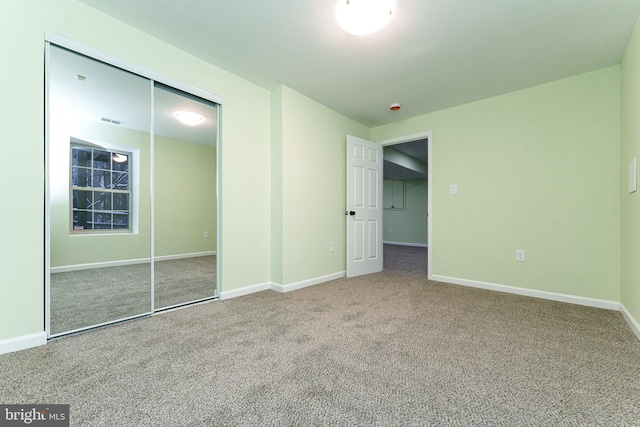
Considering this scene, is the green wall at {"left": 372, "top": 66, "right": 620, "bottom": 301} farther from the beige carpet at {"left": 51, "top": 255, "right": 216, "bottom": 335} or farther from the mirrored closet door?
the beige carpet at {"left": 51, "top": 255, "right": 216, "bottom": 335}

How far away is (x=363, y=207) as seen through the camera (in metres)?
4.12

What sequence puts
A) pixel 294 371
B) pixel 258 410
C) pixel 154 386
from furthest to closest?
pixel 294 371 → pixel 154 386 → pixel 258 410

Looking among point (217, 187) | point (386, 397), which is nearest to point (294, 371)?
point (386, 397)

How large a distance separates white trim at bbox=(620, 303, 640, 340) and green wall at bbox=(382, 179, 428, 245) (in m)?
5.42

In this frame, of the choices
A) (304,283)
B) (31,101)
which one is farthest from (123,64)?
(304,283)

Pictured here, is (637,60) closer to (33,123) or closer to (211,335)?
(211,335)

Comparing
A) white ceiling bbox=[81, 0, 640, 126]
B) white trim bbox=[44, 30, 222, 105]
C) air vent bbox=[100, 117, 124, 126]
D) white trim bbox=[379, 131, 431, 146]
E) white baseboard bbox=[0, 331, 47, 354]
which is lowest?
white baseboard bbox=[0, 331, 47, 354]

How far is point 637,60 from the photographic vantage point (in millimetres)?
2004

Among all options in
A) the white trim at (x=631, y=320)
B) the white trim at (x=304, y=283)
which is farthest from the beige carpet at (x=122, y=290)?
the white trim at (x=631, y=320)

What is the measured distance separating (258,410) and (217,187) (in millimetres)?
2150

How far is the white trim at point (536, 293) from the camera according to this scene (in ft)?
8.58

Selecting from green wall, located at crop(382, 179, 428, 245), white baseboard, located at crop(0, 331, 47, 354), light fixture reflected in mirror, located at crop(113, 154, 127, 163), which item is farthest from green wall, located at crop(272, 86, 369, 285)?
green wall, located at crop(382, 179, 428, 245)

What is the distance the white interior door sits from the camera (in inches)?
155

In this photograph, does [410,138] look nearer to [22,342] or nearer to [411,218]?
[22,342]
